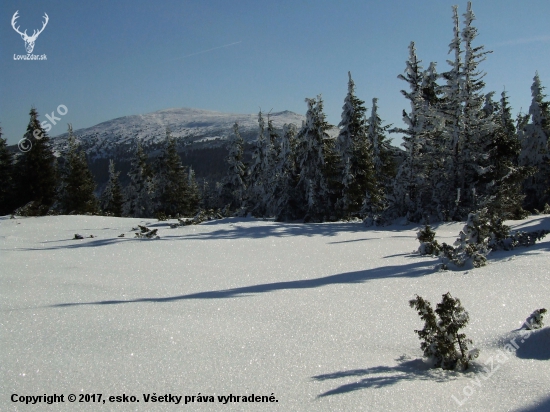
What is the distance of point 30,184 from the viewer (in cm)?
2620

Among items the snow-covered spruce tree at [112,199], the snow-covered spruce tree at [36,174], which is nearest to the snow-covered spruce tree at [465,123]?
the snow-covered spruce tree at [36,174]

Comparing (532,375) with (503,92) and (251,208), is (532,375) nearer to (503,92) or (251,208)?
(251,208)

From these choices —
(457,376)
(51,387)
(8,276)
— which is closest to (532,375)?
(457,376)

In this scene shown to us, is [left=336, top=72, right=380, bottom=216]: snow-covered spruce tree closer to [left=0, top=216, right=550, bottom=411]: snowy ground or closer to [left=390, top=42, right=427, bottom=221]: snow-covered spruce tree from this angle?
[left=390, top=42, right=427, bottom=221]: snow-covered spruce tree

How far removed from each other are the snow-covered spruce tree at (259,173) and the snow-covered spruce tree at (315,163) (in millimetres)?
5798

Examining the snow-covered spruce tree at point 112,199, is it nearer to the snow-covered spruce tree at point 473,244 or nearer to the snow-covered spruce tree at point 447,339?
the snow-covered spruce tree at point 473,244

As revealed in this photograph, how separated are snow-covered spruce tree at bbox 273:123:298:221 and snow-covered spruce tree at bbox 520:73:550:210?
1975cm

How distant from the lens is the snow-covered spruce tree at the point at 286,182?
23.8 metres

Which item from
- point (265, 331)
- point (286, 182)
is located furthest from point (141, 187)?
point (265, 331)

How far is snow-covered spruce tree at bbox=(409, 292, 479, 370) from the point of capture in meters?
3.02

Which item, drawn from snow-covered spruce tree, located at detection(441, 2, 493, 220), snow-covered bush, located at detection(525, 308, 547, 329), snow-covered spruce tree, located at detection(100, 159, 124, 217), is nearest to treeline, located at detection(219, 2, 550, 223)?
snow-covered spruce tree, located at detection(441, 2, 493, 220)

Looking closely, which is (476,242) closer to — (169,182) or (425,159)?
(425,159)

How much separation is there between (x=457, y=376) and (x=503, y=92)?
38.8m

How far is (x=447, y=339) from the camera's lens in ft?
10.0
